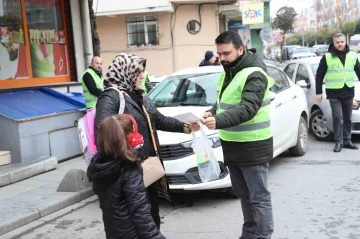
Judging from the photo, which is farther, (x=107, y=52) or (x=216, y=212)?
(x=107, y=52)

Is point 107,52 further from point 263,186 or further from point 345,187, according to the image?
point 263,186

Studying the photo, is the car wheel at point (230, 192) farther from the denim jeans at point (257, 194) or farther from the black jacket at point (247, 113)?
the black jacket at point (247, 113)

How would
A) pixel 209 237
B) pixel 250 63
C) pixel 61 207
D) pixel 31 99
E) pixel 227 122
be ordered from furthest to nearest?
pixel 31 99
pixel 61 207
pixel 209 237
pixel 250 63
pixel 227 122

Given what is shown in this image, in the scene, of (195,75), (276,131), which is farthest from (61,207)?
(276,131)

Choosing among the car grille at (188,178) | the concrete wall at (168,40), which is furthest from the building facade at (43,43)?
the concrete wall at (168,40)

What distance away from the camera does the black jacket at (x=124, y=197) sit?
281cm

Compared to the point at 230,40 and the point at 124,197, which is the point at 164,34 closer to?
the point at 230,40

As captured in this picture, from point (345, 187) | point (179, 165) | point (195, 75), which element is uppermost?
point (195, 75)

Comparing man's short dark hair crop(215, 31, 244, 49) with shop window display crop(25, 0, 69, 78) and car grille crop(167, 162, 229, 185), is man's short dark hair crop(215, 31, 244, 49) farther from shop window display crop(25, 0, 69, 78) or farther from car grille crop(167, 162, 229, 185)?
shop window display crop(25, 0, 69, 78)

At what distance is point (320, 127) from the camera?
359 inches

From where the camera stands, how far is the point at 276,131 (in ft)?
21.4

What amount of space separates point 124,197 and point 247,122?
1189 millimetres

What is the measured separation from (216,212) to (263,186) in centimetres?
175

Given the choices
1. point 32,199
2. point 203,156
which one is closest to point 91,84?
point 32,199
